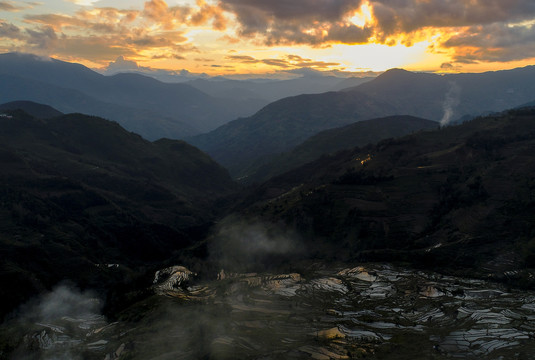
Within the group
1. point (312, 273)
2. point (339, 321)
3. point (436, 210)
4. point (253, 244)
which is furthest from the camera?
point (253, 244)

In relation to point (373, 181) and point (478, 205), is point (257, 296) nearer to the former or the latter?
point (478, 205)

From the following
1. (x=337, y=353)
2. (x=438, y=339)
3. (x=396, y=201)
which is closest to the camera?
(x=337, y=353)

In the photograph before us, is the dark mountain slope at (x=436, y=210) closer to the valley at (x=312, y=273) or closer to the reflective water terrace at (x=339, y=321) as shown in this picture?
the valley at (x=312, y=273)

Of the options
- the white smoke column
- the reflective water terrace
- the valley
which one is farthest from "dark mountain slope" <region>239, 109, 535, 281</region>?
the reflective water terrace

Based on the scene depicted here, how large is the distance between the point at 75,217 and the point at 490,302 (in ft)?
528

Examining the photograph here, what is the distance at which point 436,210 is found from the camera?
127 meters

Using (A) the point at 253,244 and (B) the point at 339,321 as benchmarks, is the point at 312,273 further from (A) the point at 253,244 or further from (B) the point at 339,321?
(A) the point at 253,244

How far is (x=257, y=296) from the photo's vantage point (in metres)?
72.6

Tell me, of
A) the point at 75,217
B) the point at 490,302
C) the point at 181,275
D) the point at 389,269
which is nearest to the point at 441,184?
the point at 389,269

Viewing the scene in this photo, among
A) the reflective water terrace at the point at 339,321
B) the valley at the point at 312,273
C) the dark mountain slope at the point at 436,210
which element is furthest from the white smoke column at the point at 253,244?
the reflective water terrace at the point at 339,321

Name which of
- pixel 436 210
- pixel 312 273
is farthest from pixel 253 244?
pixel 436 210

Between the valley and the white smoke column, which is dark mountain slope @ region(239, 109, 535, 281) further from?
the white smoke column

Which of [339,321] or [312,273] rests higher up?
[339,321]

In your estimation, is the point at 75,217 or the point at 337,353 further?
the point at 75,217
